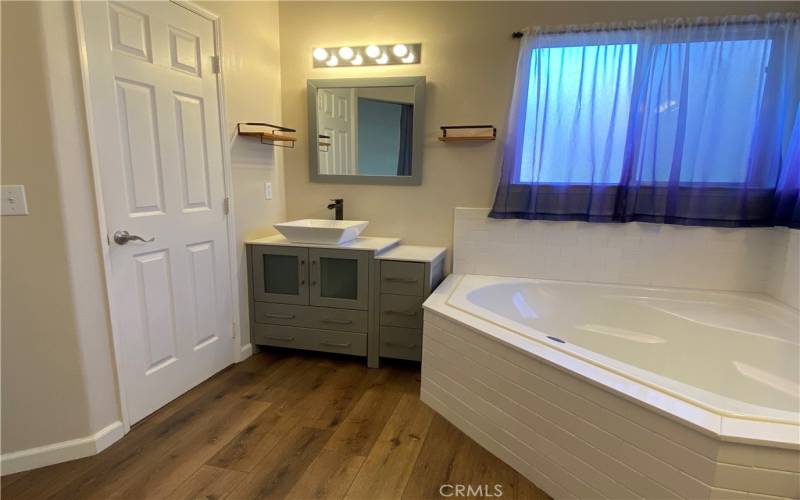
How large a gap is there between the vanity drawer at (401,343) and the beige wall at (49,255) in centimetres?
139

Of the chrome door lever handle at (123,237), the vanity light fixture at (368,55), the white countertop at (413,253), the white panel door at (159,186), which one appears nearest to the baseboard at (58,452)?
the white panel door at (159,186)

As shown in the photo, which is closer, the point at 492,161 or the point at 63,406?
the point at 63,406

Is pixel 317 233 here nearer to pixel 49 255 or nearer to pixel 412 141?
pixel 412 141

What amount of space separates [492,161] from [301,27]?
5.36ft

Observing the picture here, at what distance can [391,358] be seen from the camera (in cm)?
255

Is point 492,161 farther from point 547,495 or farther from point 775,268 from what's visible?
point 547,495

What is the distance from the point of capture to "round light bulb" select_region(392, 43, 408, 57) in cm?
258

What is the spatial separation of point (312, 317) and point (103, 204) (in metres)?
1.32

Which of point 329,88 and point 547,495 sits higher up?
point 329,88

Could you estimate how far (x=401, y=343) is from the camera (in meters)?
2.47

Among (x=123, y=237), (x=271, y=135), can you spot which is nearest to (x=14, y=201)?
(x=123, y=237)

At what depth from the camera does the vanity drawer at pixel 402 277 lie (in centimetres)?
239

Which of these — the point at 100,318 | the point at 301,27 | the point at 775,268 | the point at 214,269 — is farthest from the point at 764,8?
the point at 100,318
